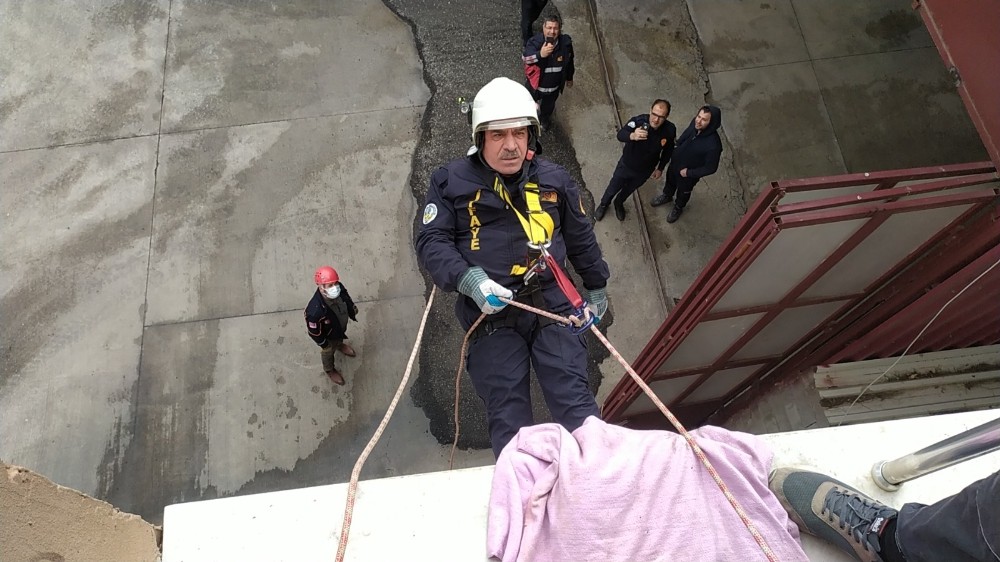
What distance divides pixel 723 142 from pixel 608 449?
16.0 feet

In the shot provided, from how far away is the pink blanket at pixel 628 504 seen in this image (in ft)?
7.17

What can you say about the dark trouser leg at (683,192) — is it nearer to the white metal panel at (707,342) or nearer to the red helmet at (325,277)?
the white metal panel at (707,342)

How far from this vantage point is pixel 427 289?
216 inches

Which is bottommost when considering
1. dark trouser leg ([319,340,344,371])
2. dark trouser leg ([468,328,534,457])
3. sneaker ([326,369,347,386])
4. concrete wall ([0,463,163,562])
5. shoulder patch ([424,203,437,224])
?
concrete wall ([0,463,163,562])

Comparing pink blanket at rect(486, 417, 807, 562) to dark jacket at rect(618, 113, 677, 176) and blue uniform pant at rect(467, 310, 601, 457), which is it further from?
dark jacket at rect(618, 113, 677, 176)

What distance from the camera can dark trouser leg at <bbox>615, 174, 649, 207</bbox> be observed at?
5.34 metres

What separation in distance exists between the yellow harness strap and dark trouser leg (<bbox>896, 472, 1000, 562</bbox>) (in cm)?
206

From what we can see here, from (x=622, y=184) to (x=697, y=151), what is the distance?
0.70 meters

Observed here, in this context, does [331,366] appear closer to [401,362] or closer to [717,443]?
[401,362]

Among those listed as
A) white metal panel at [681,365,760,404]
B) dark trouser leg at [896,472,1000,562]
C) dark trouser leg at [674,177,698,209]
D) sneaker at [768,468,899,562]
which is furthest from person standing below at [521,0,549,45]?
dark trouser leg at [896,472,1000,562]

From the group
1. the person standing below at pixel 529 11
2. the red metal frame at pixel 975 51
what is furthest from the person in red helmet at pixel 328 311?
the red metal frame at pixel 975 51

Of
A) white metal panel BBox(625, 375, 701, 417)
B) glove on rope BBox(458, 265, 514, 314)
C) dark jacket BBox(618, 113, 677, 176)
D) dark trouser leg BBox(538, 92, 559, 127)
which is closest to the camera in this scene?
glove on rope BBox(458, 265, 514, 314)

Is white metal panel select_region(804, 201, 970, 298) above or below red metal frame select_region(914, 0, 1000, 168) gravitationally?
below

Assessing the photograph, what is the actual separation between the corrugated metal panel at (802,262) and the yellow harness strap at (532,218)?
43.0 inches
